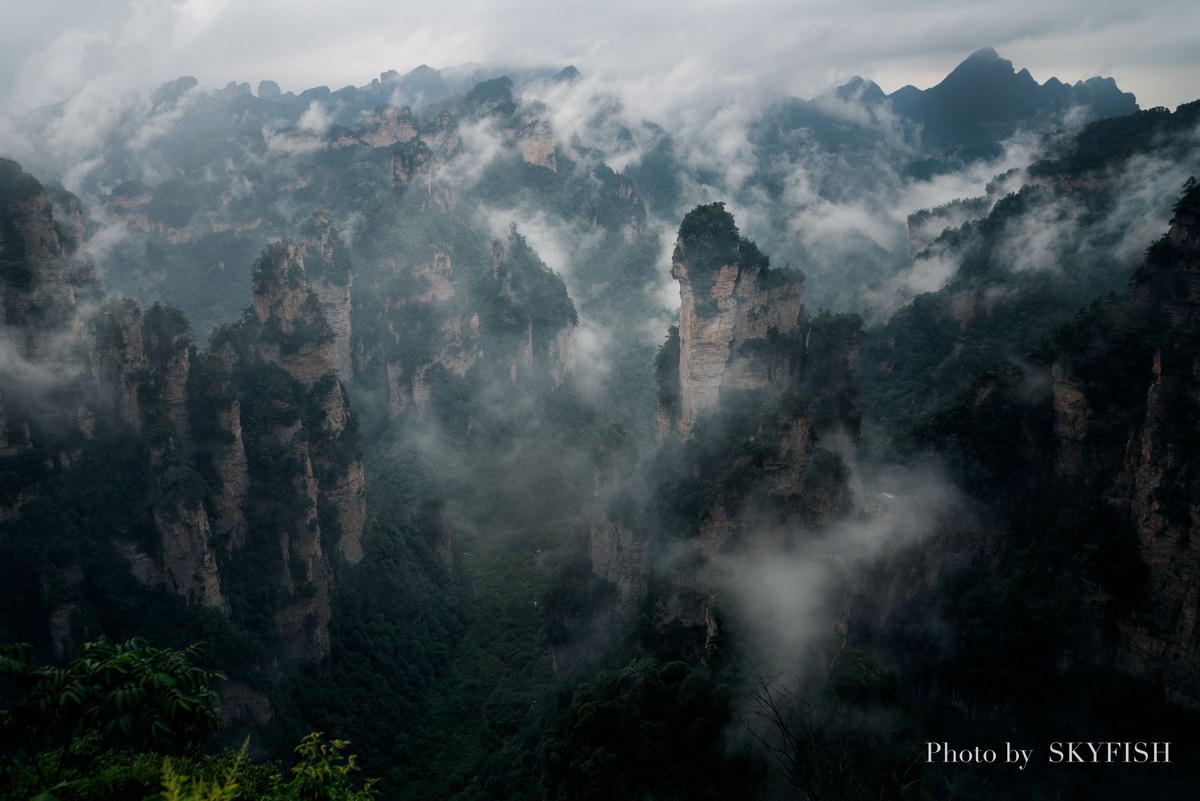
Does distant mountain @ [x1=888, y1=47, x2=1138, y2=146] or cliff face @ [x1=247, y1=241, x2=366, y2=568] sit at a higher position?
distant mountain @ [x1=888, y1=47, x2=1138, y2=146]

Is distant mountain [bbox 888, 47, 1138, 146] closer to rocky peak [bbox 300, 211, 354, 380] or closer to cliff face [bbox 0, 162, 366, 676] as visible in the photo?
rocky peak [bbox 300, 211, 354, 380]

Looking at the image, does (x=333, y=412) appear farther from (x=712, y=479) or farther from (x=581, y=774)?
(x=581, y=774)

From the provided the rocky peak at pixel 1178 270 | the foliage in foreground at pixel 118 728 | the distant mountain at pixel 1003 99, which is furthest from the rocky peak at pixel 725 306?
the distant mountain at pixel 1003 99

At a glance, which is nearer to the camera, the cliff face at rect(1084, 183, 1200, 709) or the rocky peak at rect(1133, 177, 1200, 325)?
the cliff face at rect(1084, 183, 1200, 709)

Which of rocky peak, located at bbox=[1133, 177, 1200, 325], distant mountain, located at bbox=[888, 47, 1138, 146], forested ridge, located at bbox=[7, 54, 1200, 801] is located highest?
distant mountain, located at bbox=[888, 47, 1138, 146]

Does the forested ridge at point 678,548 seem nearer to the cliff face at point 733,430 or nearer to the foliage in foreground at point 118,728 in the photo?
the foliage in foreground at point 118,728

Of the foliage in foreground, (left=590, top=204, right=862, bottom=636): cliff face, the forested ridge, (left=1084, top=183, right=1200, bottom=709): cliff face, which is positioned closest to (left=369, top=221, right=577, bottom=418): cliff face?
the forested ridge

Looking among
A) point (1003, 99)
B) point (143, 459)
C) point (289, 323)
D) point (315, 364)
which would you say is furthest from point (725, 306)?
point (1003, 99)

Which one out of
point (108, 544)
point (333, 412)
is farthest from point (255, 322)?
point (108, 544)

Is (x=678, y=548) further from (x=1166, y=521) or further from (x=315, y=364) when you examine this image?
(x=315, y=364)

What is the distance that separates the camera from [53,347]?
26.4 meters

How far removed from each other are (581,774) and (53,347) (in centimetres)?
2396

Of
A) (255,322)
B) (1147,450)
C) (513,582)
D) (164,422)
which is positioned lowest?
(513,582)

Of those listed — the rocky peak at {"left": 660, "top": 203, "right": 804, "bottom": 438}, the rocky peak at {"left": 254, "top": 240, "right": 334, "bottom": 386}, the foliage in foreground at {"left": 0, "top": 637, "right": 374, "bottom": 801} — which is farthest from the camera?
the rocky peak at {"left": 254, "top": 240, "right": 334, "bottom": 386}
